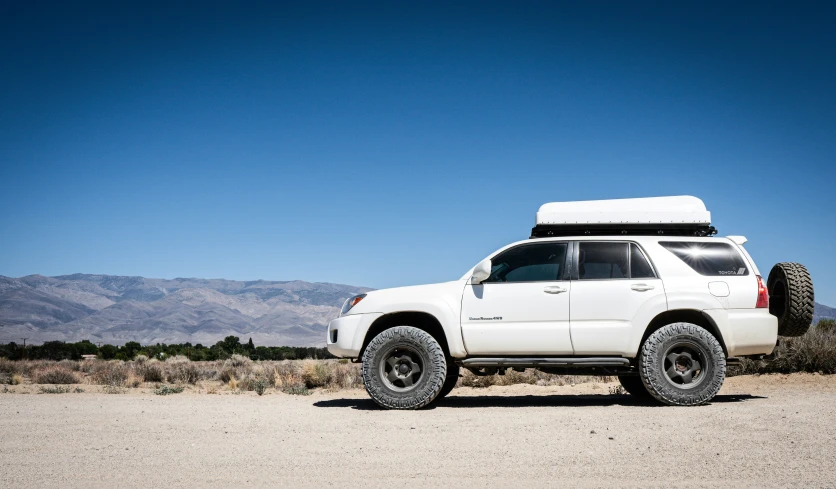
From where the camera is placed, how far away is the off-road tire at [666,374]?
29.8 feet

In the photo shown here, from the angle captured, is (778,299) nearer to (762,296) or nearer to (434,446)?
(762,296)

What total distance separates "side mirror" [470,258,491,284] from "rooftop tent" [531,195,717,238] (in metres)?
1.01

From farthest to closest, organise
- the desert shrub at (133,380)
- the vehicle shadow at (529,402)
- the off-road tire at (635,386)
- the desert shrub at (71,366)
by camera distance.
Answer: the desert shrub at (71,366)
the desert shrub at (133,380)
the off-road tire at (635,386)
the vehicle shadow at (529,402)

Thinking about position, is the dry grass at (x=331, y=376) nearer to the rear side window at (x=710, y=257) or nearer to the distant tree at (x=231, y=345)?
the rear side window at (x=710, y=257)

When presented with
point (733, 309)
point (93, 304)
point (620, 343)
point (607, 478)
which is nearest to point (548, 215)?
point (620, 343)

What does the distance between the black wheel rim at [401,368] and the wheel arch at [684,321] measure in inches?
111

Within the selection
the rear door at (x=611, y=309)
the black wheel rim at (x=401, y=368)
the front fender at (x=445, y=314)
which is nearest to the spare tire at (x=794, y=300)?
the rear door at (x=611, y=309)

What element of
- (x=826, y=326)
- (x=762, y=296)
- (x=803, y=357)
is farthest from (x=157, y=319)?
(x=762, y=296)

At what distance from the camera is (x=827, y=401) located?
9.59 m

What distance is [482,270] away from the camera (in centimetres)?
930

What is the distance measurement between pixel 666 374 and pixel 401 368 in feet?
11.0

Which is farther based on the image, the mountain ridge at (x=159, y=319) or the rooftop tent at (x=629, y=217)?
the mountain ridge at (x=159, y=319)

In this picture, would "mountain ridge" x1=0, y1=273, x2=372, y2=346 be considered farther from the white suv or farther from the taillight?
the taillight

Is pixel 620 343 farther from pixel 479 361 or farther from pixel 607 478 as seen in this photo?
pixel 607 478
